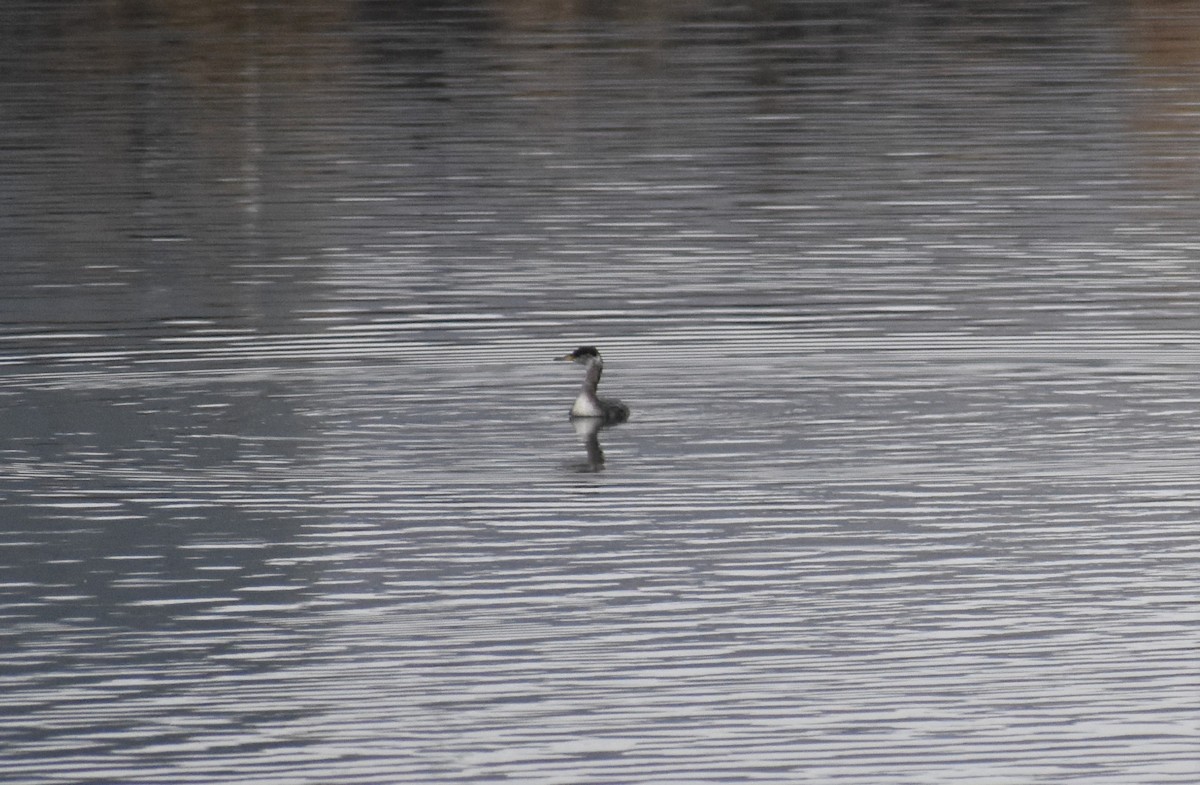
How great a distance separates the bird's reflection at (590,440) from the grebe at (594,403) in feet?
0.10

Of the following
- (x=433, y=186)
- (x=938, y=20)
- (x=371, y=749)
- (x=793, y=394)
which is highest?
(x=371, y=749)

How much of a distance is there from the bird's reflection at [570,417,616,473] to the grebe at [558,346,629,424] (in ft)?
0.10

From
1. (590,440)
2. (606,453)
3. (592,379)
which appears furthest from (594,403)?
(606,453)

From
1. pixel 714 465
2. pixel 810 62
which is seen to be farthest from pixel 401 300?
pixel 810 62

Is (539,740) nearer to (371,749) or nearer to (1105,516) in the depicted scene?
(371,749)

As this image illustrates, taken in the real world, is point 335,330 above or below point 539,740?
below

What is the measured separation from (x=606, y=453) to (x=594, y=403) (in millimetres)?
668

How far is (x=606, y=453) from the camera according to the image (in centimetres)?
1733

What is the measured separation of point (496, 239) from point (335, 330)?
5358mm

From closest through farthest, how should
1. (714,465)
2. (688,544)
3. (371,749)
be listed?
(371,749)
(688,544)
(714,465)

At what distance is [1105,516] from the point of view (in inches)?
599

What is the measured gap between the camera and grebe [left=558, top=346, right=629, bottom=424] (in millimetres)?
17953

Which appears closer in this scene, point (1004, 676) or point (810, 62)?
point (1004, 676)

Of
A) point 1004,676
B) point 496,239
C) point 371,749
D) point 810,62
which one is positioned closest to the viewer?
point 371,749
